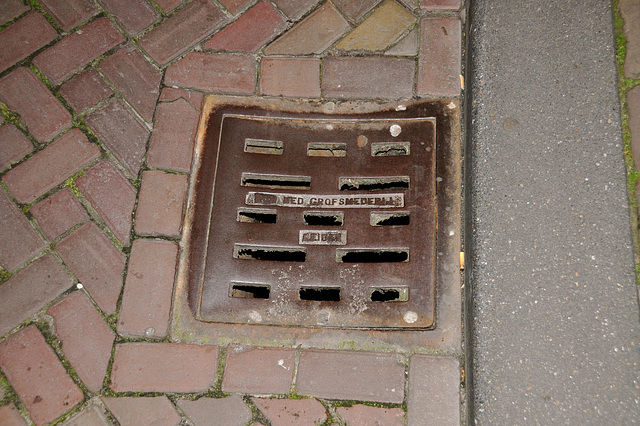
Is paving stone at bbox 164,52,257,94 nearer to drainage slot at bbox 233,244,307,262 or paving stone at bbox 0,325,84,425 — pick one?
drainage slot at bbox 233,244,307,262

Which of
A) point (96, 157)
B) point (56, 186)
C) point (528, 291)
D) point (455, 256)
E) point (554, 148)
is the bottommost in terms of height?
point (528, 291)

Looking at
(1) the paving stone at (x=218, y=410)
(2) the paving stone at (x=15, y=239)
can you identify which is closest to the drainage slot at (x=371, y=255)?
(1) the paving stone at (x=218, y=410)

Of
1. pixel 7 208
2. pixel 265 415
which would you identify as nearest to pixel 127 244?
pixel 7 208

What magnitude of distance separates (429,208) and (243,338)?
2.84ft

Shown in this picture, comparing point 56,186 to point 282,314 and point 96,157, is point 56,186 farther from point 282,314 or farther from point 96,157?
point 282,314

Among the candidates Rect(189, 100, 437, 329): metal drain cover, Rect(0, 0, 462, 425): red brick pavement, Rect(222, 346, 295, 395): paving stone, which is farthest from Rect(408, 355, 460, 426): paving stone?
Rect(222, 346, 295, 395): paving stone

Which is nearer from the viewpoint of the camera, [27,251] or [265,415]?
[265,415]

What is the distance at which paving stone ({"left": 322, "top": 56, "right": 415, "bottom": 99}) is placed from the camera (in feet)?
5.81

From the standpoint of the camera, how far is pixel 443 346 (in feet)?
5.01

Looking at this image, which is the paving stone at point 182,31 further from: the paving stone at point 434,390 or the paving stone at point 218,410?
the paving stone at point 434,390

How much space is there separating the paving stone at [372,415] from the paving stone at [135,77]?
142 centimetres

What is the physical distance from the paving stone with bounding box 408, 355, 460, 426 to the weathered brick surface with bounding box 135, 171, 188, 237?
1.05 m

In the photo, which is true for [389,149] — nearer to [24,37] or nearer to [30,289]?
[30,289]

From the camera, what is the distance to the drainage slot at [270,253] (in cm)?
165
